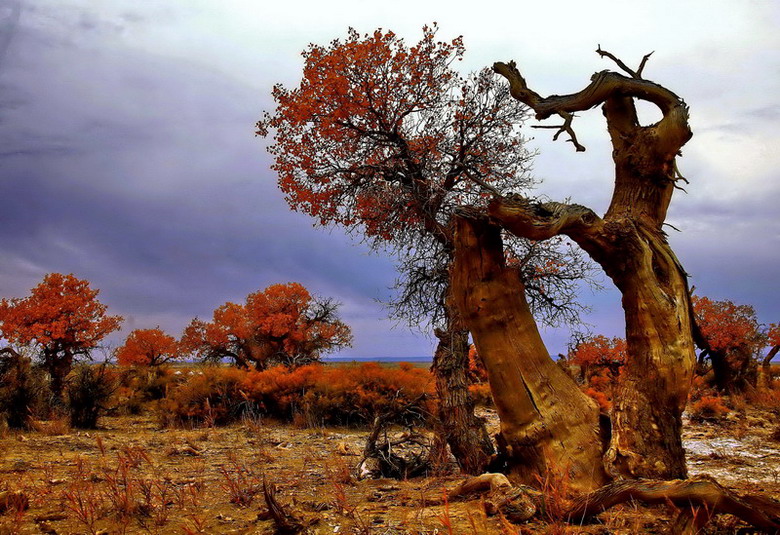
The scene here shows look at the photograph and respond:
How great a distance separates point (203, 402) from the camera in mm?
16641

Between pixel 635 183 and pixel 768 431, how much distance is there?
10322mm

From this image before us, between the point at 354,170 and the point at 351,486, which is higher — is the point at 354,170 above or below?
above

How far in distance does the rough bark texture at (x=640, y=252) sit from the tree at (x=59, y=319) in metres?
27.3

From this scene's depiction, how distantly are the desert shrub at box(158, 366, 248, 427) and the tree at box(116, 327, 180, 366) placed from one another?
26986 mm

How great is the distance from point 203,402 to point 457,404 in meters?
10.9

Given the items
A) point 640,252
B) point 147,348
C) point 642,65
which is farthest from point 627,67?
point 147,348

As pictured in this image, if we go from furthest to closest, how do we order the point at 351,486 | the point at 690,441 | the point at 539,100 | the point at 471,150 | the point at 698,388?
the point at 698,388 < the point at 690,441 < the point at 471,150 < the point at 539,100 < the point at 351,486

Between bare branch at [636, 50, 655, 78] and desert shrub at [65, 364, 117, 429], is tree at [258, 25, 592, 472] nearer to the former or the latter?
bare branch at [636, 50, 655, 78]

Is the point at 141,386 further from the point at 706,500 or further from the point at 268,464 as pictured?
the point at 706,500

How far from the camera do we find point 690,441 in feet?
39.9

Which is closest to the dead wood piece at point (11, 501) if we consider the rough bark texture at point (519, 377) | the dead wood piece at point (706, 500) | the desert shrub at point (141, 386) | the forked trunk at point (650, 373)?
the rough bark texture at point (519, 377)

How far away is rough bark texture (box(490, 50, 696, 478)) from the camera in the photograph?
5.76 metres

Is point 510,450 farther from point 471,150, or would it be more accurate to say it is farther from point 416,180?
point 471,150

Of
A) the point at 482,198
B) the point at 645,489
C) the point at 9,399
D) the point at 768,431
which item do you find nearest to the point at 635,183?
the point at 482,198
